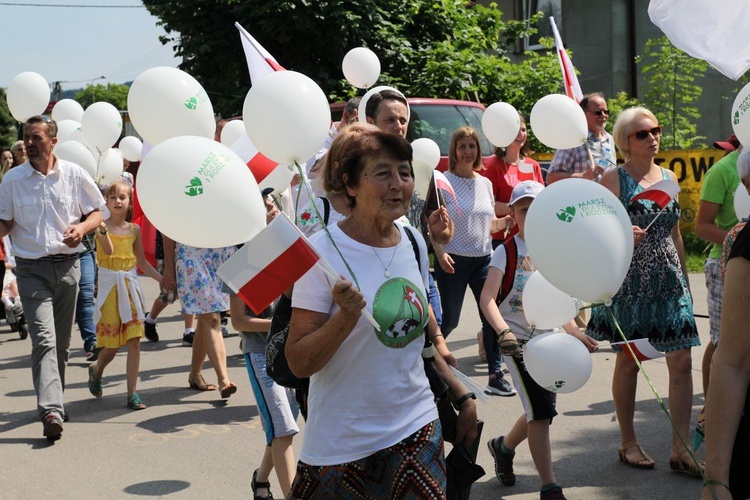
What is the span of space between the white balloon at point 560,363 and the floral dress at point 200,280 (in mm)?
3841

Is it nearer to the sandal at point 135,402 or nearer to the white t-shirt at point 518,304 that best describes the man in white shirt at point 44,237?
the sandal at point 135,402

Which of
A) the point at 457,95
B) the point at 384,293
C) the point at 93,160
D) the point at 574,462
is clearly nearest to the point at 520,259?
the point at 574,462

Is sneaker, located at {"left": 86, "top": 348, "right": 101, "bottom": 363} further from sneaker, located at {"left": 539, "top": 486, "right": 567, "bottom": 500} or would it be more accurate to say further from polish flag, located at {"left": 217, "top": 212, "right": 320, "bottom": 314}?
polish flag, located at {"left": 217, "top": 212, "right": 320, "bottom": 314}

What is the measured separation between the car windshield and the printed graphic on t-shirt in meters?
8.59

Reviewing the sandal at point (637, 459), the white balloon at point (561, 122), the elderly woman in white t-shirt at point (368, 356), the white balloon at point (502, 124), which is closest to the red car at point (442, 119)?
the white balloon at point (502, 124)

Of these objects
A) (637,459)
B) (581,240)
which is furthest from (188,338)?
(581,240)

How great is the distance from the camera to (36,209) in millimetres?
7031

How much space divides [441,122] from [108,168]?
13.4 feet

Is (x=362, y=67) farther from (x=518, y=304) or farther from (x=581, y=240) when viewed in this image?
(x=581, y=240)

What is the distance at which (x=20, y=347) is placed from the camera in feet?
34.7

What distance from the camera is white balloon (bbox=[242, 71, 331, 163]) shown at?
386 cm

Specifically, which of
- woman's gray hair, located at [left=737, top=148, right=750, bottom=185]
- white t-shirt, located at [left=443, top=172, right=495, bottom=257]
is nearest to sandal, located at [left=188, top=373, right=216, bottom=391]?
white t-shirt, located at [left=443, top=172, right=495, bottom=257]

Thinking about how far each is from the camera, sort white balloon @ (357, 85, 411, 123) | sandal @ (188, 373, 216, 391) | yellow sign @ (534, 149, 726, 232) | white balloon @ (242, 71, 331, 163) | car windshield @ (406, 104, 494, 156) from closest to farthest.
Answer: white balloon @ (242, 71, 331, 163)
white balloon @ (357, 85, 411, 123)
sandal @ (188, 373, 216, 391)
car windshield @ (406, 104, 494, 156)
yellow sign @ (534, 149, 726, 232)

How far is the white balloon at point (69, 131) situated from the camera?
11761 millimetres
